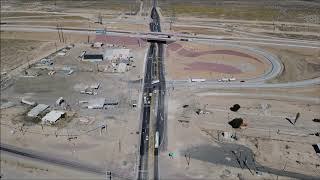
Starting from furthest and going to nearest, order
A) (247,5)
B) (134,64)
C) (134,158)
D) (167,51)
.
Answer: (247,5) < (167,51) < (134,64) < (134,158)

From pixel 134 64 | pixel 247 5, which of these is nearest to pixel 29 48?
pixel 134 64

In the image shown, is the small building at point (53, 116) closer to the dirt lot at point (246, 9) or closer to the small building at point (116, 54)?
the small building at point (116, 54)

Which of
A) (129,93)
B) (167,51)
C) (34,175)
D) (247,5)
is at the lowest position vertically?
(34,175)

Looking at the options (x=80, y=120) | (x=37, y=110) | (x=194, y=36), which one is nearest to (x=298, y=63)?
(x=194, y=36)

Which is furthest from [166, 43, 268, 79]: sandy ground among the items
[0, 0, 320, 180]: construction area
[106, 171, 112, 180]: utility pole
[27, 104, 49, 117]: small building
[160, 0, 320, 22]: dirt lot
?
[106, 171, 112, 180]: utility pole

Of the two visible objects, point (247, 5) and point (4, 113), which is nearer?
point (4, 113)

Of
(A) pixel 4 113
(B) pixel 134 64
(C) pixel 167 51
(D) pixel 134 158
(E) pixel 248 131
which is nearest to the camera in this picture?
(D) pixel 134 158

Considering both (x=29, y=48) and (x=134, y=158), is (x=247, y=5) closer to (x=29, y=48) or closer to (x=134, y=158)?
(x=29, y=48)
